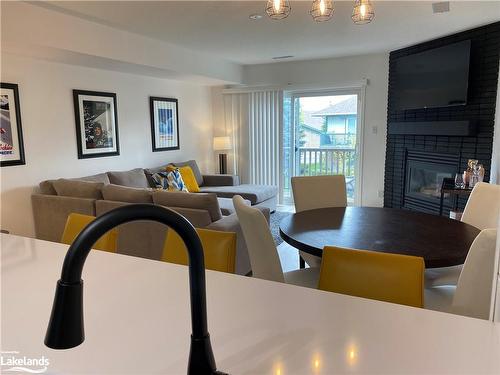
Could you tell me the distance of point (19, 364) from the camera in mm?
839

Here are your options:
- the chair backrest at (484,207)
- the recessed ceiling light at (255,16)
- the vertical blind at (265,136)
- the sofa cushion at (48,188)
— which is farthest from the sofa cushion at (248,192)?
the chair backrest at (484,207)

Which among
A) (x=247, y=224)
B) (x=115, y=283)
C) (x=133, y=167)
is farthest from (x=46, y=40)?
(x=115, y=283)

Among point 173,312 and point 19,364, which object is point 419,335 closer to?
point 173,312

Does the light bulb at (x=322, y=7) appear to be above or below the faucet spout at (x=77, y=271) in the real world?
above

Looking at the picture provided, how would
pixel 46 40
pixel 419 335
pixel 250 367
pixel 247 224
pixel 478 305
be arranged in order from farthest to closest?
pixel 46 40
pixel 247 224
pixel 478 305
pixel 419 335
pixel 250 367

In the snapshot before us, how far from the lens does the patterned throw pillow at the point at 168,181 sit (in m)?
4.90

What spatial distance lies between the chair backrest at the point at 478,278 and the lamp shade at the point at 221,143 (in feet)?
16.5

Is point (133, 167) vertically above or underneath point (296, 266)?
above

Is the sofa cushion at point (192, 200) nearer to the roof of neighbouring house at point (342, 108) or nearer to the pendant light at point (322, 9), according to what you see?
the pendant light at point (322, 9)

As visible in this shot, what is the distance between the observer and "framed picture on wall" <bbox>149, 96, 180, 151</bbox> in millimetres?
5332

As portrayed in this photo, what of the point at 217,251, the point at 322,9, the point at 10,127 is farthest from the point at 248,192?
the point at 217,251

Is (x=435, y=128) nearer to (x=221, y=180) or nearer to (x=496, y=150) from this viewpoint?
(x=496, y=150)

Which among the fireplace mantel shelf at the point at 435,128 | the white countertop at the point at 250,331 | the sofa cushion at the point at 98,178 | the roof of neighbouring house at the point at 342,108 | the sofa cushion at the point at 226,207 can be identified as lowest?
the sofa cushion at the point at 226,207

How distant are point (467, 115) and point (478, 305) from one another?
3.35m
